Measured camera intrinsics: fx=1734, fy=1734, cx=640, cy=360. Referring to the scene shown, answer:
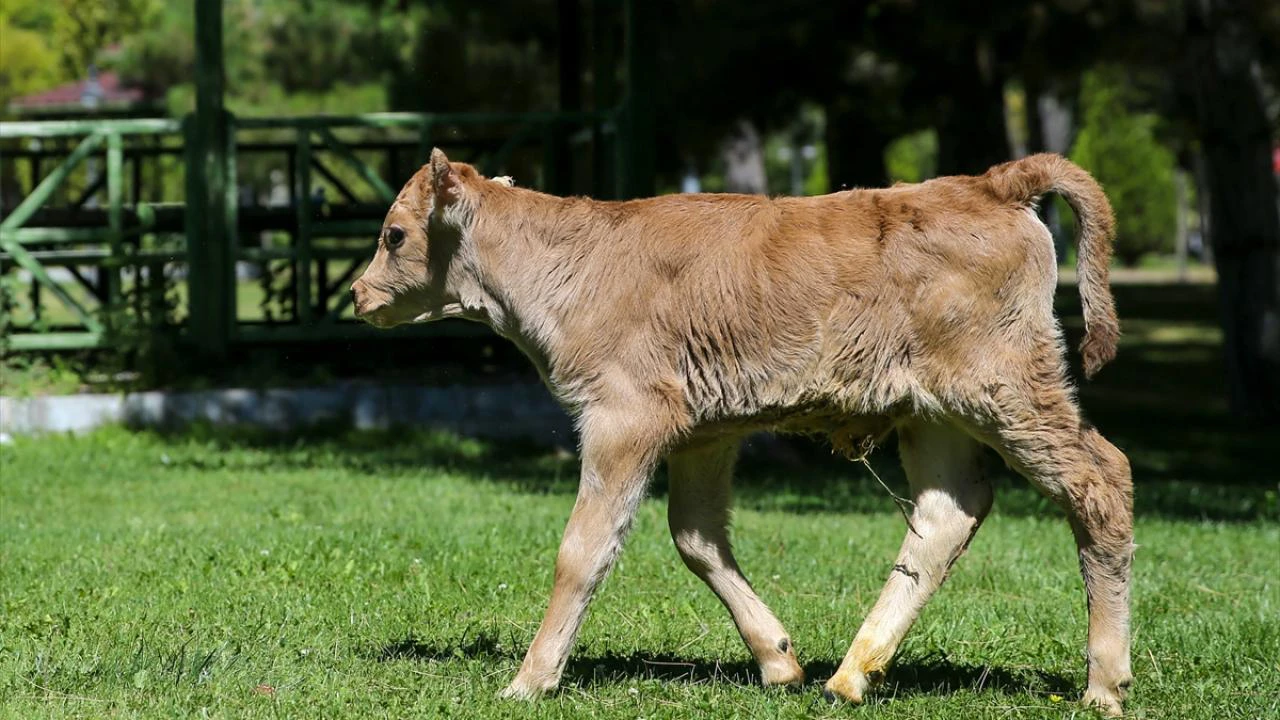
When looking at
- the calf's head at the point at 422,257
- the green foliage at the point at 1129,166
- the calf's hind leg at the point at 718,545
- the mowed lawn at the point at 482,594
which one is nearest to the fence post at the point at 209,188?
the mowed lawn at the point at 482,594

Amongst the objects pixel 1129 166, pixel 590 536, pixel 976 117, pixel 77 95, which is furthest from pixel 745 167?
pixel 590 536

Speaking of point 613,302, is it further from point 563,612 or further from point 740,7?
point 740,7

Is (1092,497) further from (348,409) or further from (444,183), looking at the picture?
(348,409)

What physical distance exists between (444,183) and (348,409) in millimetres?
7851

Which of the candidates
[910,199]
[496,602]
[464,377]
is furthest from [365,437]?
[910,199]

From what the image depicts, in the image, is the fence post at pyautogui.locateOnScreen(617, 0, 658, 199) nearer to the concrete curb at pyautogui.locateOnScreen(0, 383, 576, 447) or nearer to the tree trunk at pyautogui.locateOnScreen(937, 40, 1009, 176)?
the concrete curb at pyautogui.locateOnScreen(0, 383, 576, 447)

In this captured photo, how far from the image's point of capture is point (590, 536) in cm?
546

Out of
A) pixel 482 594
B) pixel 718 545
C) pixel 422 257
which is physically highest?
pixel 422 257

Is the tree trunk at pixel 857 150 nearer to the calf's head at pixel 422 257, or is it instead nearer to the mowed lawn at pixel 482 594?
the mowed lawn at pixel 482 594

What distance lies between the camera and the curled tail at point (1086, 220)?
18.0ft

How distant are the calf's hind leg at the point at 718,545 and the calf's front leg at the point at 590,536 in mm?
415

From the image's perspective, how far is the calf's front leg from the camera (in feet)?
17.9

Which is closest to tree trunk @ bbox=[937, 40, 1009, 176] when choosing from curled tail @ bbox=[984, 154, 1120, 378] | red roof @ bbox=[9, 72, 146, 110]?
curled tail @ bbox=[984, 154, 1120, 378]

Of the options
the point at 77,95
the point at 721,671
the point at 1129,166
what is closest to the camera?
the point at 721,671
